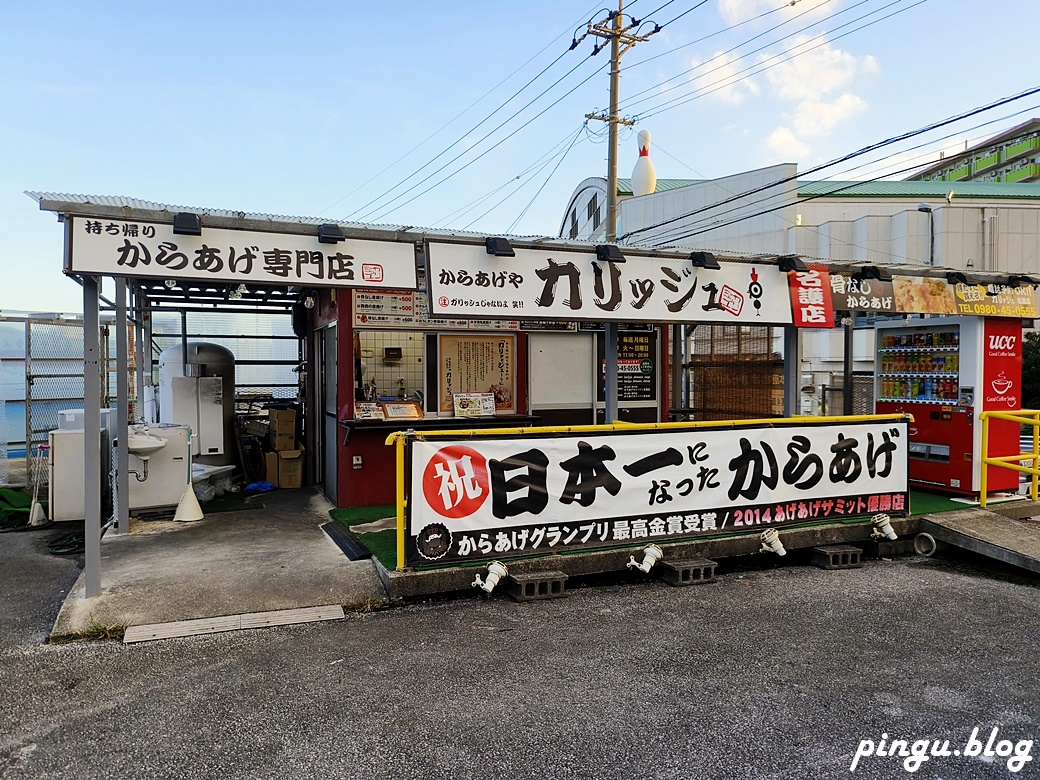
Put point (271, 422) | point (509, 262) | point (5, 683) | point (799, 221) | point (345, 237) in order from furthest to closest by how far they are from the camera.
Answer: point (799, 221) < point (271, 422) < point (509, 262) < point (345, 237) < point (5, 683)

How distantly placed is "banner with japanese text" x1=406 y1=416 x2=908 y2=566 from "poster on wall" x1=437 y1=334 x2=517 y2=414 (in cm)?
337

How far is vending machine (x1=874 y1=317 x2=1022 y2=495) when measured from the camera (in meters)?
8.55

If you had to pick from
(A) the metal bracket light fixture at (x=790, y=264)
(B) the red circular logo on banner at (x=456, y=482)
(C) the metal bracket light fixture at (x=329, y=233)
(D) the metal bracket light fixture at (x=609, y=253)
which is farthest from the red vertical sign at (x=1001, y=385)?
(C) the metal bracket light fixture at (x=329, y=233)

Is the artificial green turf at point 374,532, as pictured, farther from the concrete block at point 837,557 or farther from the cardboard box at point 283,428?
A: the concrete block at point 837,557

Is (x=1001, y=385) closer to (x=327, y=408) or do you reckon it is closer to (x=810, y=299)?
(x=810, y=299)

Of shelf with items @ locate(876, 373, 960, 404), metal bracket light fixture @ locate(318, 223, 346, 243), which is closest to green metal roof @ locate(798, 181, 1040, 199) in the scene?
shelf with items @ locate(876, 373, 960, 404)

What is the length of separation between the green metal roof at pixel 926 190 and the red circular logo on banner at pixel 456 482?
1393 inches

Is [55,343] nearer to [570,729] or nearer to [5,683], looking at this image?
[5,683]

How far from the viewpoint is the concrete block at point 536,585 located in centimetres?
547

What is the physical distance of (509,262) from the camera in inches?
256

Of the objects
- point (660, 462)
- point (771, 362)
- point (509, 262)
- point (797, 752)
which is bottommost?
point (797, 752)

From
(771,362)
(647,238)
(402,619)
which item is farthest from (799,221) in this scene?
(402,619)

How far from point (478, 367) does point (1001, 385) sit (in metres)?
6.71

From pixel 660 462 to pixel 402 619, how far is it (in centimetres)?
267
